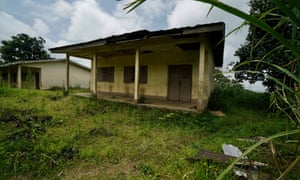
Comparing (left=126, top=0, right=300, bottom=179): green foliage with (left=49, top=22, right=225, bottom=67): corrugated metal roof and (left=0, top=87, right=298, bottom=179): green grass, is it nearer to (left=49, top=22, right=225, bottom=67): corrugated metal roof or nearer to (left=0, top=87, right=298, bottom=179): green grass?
(left=0, top=87, right=298, bottom=179): green grass

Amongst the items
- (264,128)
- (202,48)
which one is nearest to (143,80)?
(202,48)

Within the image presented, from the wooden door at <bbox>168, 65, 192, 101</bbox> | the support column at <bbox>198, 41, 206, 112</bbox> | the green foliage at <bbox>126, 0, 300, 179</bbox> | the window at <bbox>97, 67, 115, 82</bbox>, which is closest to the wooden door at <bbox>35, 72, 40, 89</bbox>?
the window at <bbox>97, 67, 115, 82</bbox>

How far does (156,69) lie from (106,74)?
3.62 meters

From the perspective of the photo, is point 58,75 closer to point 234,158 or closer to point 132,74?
point 132,74

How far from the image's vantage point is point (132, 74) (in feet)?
28.3

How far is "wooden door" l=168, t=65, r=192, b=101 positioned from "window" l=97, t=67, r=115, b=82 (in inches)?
152

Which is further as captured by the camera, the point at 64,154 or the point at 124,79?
the point at 124,79

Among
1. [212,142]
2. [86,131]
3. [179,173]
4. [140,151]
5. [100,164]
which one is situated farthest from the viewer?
[86,131]

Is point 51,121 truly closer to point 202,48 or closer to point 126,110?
point 126,110

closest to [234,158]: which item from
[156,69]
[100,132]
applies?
[100,132]

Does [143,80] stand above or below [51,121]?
above

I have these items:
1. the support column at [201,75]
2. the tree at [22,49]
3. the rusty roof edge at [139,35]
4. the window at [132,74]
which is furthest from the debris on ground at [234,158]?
the tree at [22,49]

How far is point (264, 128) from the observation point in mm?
4195

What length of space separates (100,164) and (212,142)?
2.11 m
